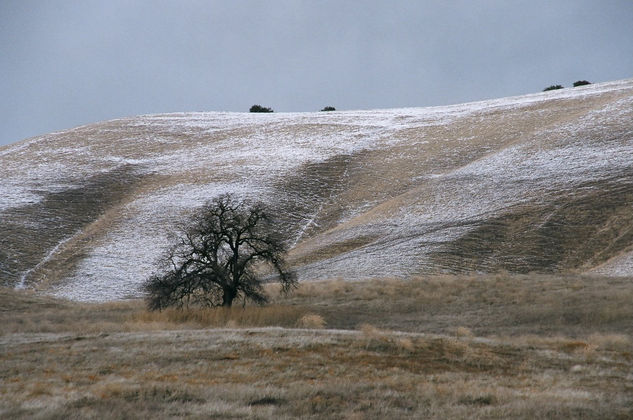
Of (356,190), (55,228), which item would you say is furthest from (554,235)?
(55,228)

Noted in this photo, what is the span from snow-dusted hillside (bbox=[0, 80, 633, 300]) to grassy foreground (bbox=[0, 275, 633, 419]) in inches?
342

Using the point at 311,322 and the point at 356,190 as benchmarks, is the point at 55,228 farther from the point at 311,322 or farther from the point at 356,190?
the point at 311,322

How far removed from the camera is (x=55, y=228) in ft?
158

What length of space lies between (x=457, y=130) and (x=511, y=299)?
161 ft

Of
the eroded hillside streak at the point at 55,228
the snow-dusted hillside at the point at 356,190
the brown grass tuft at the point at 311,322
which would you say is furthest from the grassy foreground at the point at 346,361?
the eroded hillside streak at the point at 55,228

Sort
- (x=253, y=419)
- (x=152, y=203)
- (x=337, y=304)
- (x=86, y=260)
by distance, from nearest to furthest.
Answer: (x=253, y=419), (x=337, y=304), (x=86, y=260), (x=152, y=203)

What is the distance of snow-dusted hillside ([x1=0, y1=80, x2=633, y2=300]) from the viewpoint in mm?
37375

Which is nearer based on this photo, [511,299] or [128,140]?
[511,299]

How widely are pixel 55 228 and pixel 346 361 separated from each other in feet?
130

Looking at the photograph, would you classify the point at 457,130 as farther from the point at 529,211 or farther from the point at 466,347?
the point at 466,347

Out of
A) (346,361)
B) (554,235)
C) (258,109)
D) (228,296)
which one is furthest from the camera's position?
(258,109)

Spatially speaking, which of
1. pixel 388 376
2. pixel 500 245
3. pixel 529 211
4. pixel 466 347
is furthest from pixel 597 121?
pixel 388 376

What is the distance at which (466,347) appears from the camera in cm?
1548

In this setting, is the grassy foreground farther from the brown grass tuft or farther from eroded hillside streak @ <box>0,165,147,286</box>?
eroded hillside streak @ <box>0,165,147,286</box>
